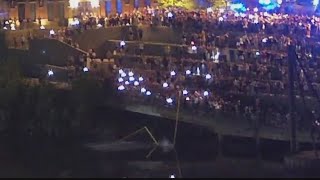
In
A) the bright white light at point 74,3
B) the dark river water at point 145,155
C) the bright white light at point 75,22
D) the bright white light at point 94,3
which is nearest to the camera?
the dark river water at point 145,155

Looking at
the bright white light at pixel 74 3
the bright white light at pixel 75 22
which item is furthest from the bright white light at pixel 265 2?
the bright white light at pixel 75 22

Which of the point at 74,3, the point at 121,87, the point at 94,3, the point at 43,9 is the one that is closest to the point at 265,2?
the point at 94,3

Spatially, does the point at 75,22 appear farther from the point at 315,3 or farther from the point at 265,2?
the point at 315,3

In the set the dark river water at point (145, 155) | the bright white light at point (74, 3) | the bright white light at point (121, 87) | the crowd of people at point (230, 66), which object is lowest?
the dark river water at point (145, 155)

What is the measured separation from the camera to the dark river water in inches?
1457

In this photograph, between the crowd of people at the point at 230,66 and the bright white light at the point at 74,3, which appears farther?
the bright white light at the point at 74,3

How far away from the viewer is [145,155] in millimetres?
40062

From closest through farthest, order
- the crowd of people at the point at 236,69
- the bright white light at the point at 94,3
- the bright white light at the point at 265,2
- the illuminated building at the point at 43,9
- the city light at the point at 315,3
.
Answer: the crowd of people at the point at 236,69 < the city light at the point at 315,3 < the illuminated building at the point at 43,9 < the bright white light at the point at 265,2 < the bright white light at the point at 94,3

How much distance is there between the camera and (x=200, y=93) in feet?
129

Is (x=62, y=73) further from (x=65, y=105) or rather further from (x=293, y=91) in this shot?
(x=293, y=91)

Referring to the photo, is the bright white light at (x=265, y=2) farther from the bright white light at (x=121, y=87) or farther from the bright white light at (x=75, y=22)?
the bright white light at (x=121, y=87)

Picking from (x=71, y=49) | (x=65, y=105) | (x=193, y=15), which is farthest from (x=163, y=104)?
(x=193, y=15)

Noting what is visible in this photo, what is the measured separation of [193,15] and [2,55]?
1089 centimetres

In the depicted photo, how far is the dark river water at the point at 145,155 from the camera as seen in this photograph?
37000mm
